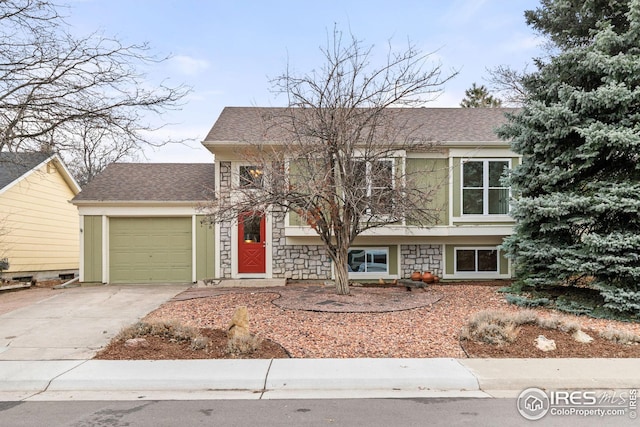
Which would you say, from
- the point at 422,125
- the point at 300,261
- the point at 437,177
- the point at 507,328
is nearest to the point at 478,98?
the point at 422,125

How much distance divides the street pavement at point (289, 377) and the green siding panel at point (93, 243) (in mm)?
6884

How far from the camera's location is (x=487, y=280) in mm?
12820

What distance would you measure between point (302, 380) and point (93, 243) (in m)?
10.3

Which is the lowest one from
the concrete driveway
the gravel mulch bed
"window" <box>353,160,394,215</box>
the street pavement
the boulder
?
the concrete driveway

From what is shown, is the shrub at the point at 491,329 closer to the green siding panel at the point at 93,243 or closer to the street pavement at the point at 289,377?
the street pavement at the point at 289,377

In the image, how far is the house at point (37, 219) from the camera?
15062mm

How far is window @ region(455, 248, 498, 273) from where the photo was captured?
12977 mm

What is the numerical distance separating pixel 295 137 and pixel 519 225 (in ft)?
18.0

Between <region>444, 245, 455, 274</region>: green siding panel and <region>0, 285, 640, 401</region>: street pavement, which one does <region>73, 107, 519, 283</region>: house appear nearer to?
<region>444, 245, 455, 274</region>: green siding panel

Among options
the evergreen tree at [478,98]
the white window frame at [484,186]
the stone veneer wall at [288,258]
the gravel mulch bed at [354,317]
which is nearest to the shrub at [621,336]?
the gravel mulch bed at [354,317]

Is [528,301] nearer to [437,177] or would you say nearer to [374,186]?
[374,186]

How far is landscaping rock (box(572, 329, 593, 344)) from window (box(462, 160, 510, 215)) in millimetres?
6042

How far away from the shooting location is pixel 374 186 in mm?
9320

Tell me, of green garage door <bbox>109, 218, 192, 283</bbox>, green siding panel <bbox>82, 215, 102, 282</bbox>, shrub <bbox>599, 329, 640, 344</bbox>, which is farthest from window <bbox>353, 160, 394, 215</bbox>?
green siding panel <bbox>82, 215, 102, 282</bbox>
